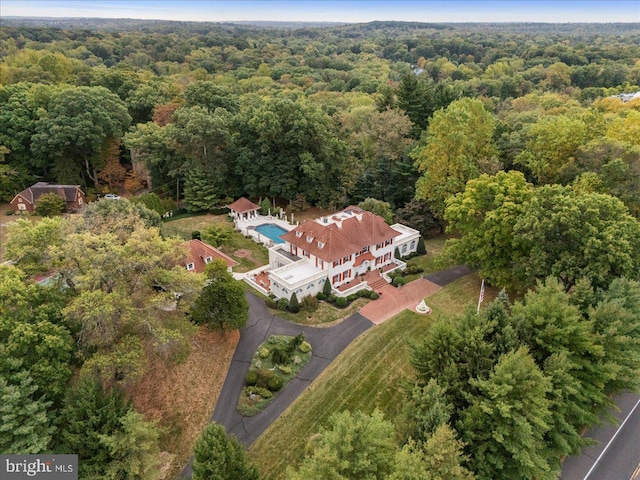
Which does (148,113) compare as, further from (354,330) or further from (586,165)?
(586,165)

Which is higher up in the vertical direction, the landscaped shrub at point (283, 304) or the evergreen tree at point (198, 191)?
the evergreen tree at point (198, 191)

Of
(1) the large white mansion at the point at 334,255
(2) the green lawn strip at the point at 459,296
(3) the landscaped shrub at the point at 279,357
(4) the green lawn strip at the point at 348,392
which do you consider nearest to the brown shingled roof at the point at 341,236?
(1) the large white mansion at the point at 334,255

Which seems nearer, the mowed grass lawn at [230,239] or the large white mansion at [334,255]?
the large white mansion at [334,255]

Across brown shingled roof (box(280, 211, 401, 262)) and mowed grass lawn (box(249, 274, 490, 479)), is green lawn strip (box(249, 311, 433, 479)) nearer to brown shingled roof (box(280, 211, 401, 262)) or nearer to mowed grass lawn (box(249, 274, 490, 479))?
mowed grass lawn (box(249, 274, 490, 479))

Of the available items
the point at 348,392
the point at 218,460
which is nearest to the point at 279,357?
the point at 348,392

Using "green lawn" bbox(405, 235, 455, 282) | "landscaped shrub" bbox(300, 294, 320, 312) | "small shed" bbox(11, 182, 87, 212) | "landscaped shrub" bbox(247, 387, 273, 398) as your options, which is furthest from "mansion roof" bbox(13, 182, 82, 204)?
"green lawn" bbox(405, 235, 455, 282)

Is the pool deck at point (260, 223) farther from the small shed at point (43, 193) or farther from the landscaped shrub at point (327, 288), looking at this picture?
the small shed at point (43, 193)
